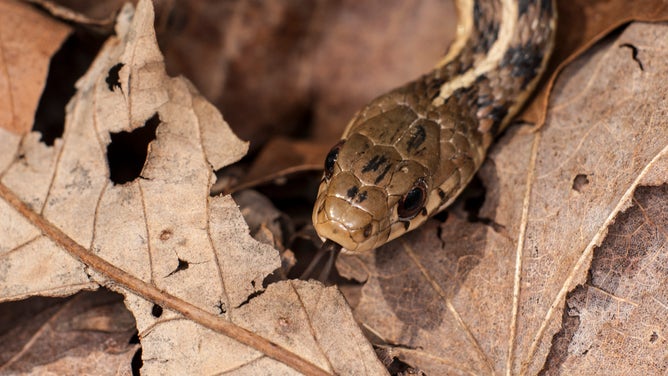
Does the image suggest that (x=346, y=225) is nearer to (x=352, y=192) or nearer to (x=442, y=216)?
(x=352, y=192)

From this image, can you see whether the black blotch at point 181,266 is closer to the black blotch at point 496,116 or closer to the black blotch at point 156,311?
the black blotch at point 156,311

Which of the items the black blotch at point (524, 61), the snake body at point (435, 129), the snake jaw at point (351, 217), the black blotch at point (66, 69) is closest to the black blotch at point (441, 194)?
the snake body at point (435, 129)

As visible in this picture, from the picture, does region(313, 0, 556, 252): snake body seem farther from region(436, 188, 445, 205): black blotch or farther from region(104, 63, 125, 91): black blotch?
region(104, 63, 125, 91): black blotch

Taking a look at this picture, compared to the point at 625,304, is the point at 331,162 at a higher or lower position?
lower

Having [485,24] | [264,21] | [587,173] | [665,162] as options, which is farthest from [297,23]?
[665,162]

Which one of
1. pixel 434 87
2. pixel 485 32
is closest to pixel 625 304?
pixel 434 87

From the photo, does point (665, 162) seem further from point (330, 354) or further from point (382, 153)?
point (330, 354)

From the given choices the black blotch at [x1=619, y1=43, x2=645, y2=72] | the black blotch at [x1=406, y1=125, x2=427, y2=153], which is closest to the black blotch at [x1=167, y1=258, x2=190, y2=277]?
the black blotch at [x1=406, y1=125, x2=427, y2=153]
